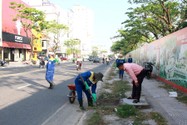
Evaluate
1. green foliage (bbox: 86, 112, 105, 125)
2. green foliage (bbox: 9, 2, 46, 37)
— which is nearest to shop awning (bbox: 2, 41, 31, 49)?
green foliage (bbox: 9, 2, 46, 37)

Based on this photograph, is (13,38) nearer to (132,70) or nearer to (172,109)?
(132,70)

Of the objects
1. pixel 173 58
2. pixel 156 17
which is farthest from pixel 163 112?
pixel 156 17

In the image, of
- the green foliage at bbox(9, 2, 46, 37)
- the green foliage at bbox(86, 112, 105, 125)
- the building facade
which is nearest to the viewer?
the green foliage at bbox(86, 112, 105, 125)

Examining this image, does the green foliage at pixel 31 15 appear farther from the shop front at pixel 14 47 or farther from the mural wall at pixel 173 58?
the mural wall at pixel 173 58

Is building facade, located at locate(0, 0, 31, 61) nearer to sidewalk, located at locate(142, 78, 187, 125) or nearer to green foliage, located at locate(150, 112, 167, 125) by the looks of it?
sidewalk, located at locate(142, 78, 187, 125)

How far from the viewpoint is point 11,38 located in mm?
58969

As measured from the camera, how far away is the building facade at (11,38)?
5634 cm

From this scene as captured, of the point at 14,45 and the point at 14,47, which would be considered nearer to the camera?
the point at 14,47

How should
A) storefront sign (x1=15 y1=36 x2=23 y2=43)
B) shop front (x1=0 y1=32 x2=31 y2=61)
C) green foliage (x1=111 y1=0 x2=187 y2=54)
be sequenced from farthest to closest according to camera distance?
storefront sign (x1=15 y1=36 x2=23 y2=43)
shop front (x1=0 y1=32 x2=31 y2=61)
green foliage (x1=111 y1=0 x2=187 y2=54)

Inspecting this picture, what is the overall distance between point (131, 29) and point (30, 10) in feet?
69.1

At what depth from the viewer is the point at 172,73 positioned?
14.4 metres

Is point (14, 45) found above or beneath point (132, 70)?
above

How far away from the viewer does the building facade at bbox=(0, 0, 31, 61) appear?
56341 mm

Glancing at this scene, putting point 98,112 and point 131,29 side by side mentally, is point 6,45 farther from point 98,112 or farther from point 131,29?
point 98,112
